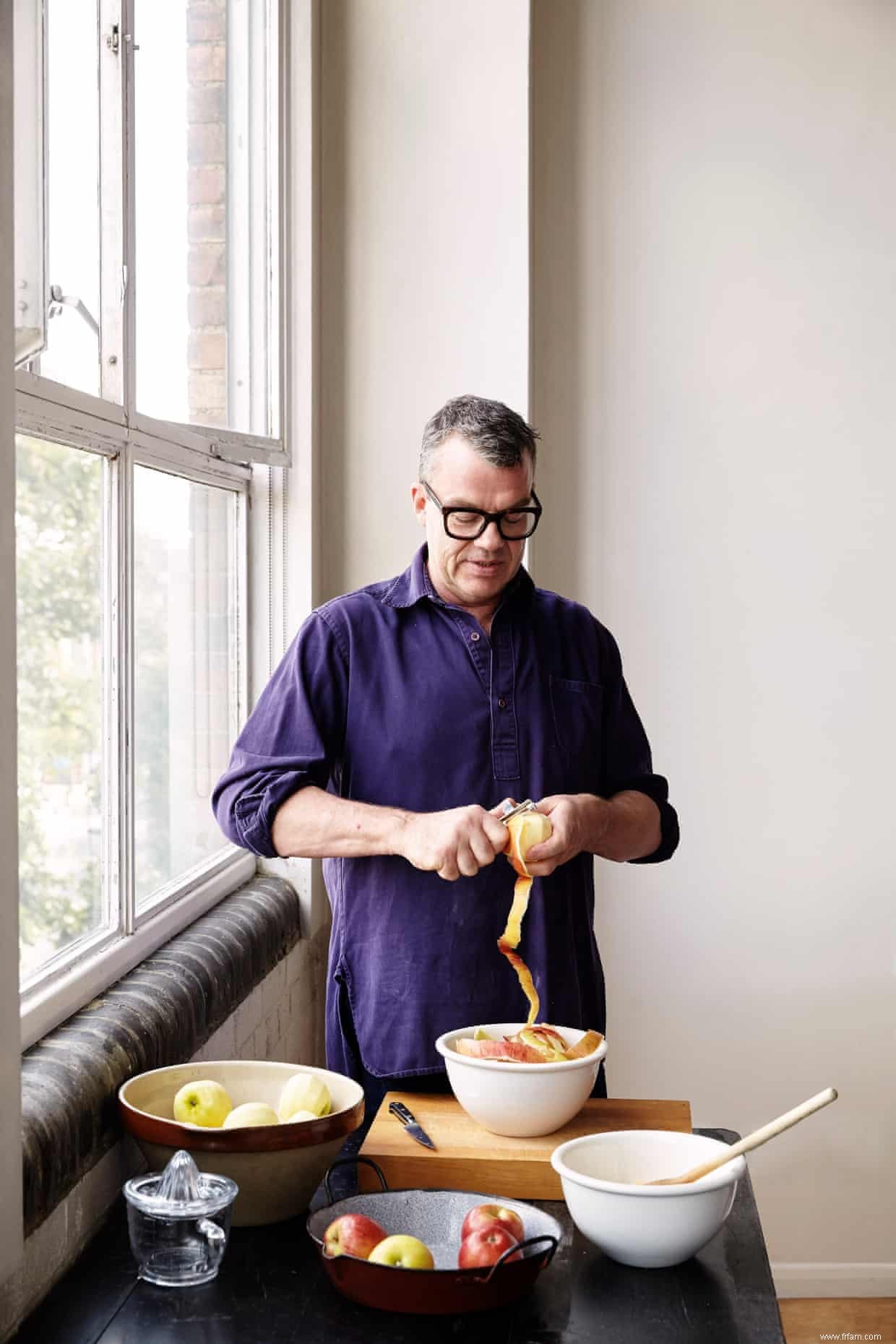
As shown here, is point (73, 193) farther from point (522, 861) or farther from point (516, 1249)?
point (516, 1249)

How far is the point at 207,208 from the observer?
248 centimetres

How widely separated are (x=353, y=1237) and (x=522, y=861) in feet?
1.72

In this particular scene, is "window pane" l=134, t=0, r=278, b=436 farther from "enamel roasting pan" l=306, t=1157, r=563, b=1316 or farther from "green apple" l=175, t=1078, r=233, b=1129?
"enamel roasting pan" l=306, t=1157, r=563, b=1316

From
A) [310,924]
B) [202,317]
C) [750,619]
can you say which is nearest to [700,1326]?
[310,924]

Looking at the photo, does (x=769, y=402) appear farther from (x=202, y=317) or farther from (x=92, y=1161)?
(x=92, y=1161)

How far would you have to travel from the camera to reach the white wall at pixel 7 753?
1.25 m

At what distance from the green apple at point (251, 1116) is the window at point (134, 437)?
0.94ft

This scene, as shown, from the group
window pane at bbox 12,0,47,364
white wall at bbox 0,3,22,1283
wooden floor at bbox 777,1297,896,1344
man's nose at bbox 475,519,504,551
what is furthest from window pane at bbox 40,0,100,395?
wooden floor at bbox 777,1297,896,1344

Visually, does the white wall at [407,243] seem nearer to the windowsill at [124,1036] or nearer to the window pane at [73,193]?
the windowsill at [124,1036]

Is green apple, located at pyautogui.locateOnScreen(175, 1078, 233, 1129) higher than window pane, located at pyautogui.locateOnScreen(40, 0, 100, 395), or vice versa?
window pane, located at pyautogui.locateOnScreen(40, 0, 100, 395)

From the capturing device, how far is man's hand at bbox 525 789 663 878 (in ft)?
5.52

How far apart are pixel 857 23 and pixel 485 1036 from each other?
8.59 feet

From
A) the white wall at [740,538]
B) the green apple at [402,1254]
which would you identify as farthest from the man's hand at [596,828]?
the white wall at [740,538]

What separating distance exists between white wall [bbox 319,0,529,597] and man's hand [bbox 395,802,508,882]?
4.33ft
